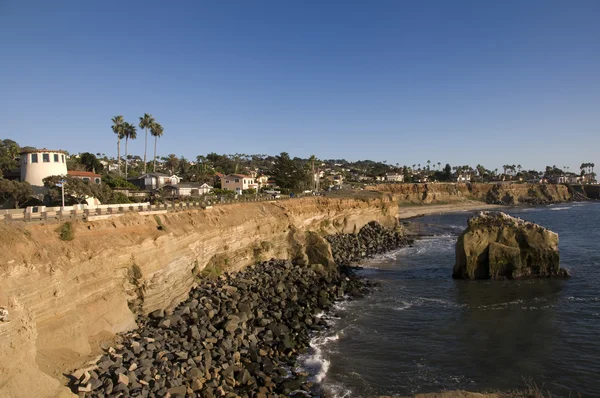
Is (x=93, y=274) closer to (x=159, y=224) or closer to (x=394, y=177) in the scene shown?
(x=159, y=224)

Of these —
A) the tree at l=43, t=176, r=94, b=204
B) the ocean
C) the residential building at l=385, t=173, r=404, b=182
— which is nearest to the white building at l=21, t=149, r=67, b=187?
the tree at l=43, t=176, r=94, b=204

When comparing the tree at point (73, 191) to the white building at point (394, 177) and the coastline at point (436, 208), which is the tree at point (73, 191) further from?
the white building at point (394, 177)

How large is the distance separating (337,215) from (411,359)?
35.6 metres

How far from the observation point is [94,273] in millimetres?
18281

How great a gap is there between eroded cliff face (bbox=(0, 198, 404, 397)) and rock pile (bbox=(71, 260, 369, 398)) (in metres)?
1.33

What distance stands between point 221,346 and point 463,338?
13293mm

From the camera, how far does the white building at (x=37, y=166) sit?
38.7 meters

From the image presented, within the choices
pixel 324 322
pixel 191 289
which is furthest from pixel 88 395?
pixel 324 322

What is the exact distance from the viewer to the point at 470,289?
1207 inches

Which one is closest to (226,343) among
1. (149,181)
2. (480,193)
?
(149,181)

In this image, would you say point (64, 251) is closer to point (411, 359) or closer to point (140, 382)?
point (140, 382)

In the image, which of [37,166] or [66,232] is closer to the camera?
[66,232]

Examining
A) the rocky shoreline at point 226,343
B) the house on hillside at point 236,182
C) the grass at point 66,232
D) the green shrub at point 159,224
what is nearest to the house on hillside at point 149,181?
the house on hillside at point 236,182

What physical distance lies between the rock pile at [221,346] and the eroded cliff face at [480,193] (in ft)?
298
